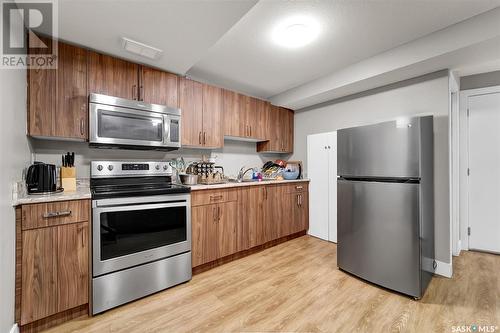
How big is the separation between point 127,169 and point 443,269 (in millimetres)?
3521

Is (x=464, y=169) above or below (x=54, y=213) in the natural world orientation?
above

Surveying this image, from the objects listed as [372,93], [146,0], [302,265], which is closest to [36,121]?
[146,0]

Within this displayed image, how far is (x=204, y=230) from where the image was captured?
2.31 m

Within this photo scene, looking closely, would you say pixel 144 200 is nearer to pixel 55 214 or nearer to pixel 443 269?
pixel 55 214

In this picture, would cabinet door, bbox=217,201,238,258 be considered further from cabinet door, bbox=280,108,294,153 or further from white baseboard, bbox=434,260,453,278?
white baseboard, bbox=434,260,453,278

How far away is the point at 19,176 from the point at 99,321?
1.23 meters

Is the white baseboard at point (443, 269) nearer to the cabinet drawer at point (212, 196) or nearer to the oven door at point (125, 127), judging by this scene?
the cabinet drawer at point (212, 196)

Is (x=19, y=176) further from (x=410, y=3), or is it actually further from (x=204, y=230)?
(x=410, y=3)

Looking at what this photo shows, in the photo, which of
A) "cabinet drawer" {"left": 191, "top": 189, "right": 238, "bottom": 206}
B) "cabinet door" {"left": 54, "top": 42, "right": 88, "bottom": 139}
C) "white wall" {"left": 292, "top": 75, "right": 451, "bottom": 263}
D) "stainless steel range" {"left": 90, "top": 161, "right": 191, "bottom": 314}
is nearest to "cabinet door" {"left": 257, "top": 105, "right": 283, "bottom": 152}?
"white wall" {"left": 292, "top": 75, "right": 451, "bottom": 263}

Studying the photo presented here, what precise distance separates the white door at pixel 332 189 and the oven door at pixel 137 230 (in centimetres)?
215

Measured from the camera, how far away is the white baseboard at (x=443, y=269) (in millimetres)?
2201

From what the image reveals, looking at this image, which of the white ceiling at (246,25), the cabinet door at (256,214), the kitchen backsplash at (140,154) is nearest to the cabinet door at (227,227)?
the cabinet door at (256,214)

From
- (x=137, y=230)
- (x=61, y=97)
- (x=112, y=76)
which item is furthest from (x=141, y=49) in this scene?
(x=137, y=230)

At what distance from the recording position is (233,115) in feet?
10.1
